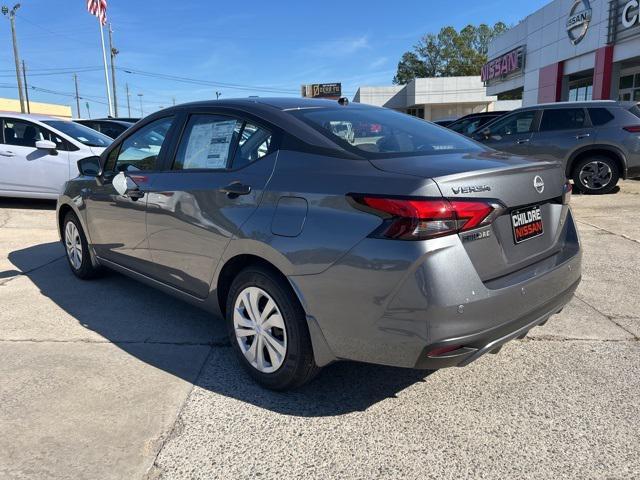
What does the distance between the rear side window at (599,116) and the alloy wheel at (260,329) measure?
8793mm

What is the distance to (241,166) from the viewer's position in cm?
308

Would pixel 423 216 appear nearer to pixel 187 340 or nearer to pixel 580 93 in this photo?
pixel 187 340

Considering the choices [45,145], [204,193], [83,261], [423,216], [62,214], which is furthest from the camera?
[45,145]

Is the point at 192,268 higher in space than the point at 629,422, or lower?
higher

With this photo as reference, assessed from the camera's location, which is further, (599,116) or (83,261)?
(599,116)

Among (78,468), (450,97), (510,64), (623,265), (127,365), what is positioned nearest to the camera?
(78,468)

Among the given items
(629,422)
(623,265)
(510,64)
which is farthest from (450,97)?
(629,422)

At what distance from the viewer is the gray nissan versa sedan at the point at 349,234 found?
2.29m

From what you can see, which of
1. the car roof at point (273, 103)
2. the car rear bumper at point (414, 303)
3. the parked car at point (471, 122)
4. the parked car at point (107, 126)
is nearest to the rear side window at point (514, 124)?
the parked car at point (471, 122)

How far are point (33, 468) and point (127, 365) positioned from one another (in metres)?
1.02

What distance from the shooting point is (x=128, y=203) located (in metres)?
4.00

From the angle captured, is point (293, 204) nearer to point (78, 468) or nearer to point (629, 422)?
point (78, 468)

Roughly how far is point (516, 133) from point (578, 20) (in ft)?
47.4

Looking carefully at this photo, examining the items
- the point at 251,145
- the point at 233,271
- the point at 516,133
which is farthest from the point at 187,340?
the point at 516,133
